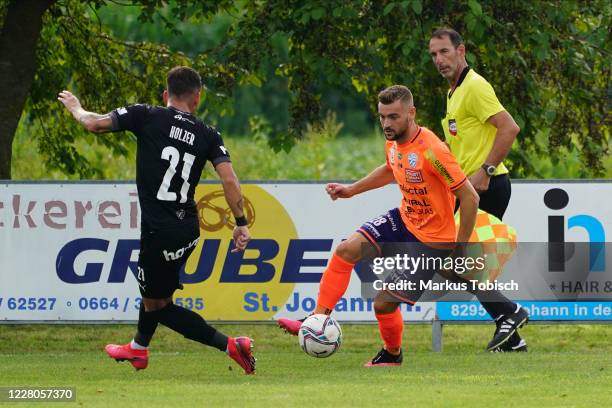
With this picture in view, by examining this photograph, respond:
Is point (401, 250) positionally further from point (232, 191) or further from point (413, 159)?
point (232, 191)

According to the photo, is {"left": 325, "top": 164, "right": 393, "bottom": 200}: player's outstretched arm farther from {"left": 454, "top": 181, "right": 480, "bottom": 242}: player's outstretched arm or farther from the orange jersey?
{"left": 454, "top": 181, "right": 480, "bottom": 242}: player's outstretched arm

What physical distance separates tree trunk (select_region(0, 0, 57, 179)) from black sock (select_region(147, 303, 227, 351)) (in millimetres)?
5258

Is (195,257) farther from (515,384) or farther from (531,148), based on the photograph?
(531,148)

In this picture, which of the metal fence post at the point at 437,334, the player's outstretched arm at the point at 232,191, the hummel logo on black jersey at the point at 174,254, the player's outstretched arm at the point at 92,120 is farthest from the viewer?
the metal fence post at the point at 437,334

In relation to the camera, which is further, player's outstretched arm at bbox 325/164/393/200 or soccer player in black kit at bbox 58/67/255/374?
player's outstretched arm at bbox 325/164/393/200

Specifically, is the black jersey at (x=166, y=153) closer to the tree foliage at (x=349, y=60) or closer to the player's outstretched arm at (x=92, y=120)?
the player's outstretched arm at (x=92, y=120)

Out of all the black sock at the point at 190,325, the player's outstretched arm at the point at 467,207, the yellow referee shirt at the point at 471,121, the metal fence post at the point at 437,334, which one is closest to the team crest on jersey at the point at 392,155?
the player's outstretched arm at the point at 467,207

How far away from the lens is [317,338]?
31.7 feet

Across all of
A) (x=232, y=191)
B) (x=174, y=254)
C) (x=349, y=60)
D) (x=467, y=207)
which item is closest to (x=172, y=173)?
(x=232, y=191)

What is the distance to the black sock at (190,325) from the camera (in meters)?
9.54

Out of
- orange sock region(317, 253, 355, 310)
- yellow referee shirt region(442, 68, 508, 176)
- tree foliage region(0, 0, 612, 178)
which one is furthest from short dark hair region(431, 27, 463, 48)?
tree foliage region(0, 0, 612, 178)

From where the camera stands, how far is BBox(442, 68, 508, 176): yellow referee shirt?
34.6 feet

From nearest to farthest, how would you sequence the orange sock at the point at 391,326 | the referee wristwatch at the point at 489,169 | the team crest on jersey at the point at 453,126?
the orange sock at the point at 391,326 → the referee wristwatch at the point at 489,169 → the team crest on jersey at the point at 453,126

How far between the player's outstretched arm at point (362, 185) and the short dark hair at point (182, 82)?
1.44 metres
